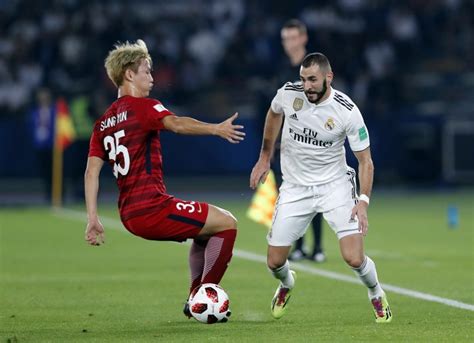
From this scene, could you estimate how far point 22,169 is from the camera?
27531mm

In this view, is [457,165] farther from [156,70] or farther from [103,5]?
[103,5]

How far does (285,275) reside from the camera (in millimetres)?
9672

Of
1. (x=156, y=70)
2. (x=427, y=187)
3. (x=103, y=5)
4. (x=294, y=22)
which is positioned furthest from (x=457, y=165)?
(x=294, y=22)

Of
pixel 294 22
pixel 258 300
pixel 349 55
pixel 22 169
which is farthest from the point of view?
pixel 349 55

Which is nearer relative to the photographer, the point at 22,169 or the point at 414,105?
the point at 22,169

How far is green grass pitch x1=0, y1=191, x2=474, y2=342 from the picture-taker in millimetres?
8586

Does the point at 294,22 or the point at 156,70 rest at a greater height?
the point at 294,22

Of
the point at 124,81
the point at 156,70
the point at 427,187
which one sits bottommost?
the point at 427,187

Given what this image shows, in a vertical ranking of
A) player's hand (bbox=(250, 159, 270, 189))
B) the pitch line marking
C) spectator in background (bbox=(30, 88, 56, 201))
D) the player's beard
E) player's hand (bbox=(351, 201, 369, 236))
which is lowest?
spectator in background (bbox=(30, 88, 56, 201))

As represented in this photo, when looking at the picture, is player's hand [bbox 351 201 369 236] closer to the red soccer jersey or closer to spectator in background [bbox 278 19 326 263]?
the red soccer jersey

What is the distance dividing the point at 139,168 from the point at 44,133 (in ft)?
56.9

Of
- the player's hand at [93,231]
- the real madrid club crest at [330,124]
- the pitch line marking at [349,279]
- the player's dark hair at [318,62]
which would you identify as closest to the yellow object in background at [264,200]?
the pitch line marking at [349,279]

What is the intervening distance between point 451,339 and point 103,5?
23.0 metres

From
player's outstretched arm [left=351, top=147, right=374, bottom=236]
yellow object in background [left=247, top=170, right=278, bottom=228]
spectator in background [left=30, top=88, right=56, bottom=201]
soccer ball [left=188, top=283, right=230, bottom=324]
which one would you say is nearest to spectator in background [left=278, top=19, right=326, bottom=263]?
yellow object in background [left=247, top=170, right=278, bottom=228]
